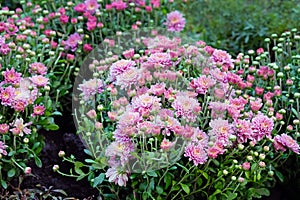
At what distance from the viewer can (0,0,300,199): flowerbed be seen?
2.04m

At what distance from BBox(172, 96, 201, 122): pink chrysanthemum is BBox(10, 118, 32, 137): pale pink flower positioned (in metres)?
0.61

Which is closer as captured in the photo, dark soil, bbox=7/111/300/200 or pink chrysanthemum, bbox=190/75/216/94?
pink chrysanthemum, bbox=190/75/216/94

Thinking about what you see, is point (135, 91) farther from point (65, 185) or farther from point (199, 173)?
point (65, 185)

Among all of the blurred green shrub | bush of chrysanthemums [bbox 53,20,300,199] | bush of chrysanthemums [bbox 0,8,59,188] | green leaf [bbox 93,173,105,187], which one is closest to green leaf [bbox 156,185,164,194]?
bush of chrysanthemums [bbox 53,20,300,199]

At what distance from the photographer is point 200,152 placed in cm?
202

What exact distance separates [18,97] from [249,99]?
39.1 inches

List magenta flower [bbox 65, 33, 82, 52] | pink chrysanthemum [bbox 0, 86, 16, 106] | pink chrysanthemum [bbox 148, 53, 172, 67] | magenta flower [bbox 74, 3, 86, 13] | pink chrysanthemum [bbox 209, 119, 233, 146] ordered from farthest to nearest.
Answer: magenta flower [bbox 74, 3, 86, 13] < magenta flower [bbox 65, 33, 82, 52] < pink chrysanthemum [bbox 148, 53, 172, 67] < pink chrysanthemum [bbox 0, 86, 16, 106] < pink chrysanthemum [bbox 209, 119, 233, 146]

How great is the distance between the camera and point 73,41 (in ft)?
9.68

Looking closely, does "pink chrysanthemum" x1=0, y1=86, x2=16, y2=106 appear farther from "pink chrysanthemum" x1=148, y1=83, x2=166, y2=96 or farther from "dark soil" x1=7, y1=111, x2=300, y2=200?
"pink chrysanthemum" x1=148, y1=83, x2=166, y2=96

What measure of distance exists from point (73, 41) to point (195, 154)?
1.22 metres

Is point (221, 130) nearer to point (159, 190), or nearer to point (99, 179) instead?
point (159, 190)

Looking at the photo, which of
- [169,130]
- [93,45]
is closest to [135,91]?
[169,130]

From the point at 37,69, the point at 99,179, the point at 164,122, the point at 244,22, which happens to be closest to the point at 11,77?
the point at 37,69

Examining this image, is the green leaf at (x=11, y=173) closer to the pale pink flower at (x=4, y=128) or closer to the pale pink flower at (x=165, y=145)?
the pale pink flower at (x=4, y=128)
